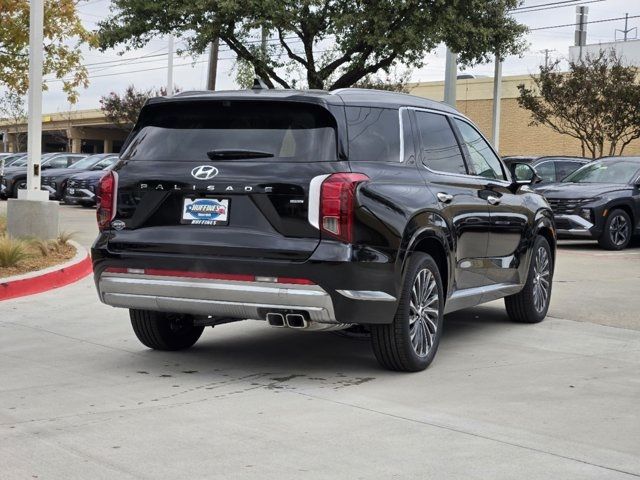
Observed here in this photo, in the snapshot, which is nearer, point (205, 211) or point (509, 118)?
point (205, 211)

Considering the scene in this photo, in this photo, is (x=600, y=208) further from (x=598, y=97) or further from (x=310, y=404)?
(x=598, y=97)

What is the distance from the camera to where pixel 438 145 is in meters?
7.98

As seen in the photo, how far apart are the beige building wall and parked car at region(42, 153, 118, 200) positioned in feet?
69.7

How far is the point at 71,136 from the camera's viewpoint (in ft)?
323

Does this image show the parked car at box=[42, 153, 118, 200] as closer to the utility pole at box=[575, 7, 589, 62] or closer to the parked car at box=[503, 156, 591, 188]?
the parked car at box=[503, 156, 591, 188]

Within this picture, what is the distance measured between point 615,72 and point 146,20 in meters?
15.0

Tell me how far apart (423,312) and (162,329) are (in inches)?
78.4

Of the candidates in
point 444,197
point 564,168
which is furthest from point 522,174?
point 564,168

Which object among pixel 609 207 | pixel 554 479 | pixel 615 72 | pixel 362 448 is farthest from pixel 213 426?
pixel 615 72

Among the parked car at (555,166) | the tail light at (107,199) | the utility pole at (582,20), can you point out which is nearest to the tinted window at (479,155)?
the tail light at (107,199)

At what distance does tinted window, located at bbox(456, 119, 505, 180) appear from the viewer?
8547 mm

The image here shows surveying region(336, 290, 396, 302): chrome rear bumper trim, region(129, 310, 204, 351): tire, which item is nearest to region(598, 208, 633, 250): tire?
region(129, 310, 204, 351): tire

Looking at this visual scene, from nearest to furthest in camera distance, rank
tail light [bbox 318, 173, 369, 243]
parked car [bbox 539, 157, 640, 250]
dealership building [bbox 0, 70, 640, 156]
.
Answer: tail light [bbox 318, 173, 369, 243] → parked car [bbox 539, 157, 640, 250] → dealership building [bbox 0, 70, 640, 156]

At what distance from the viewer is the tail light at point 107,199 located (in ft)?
23.4
